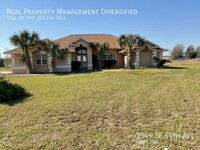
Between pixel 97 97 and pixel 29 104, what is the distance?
2941mm

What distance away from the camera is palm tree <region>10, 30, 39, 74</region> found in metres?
22.4

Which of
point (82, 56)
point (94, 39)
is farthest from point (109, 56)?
point (94, 39)

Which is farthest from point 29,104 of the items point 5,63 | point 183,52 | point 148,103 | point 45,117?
point 183,52

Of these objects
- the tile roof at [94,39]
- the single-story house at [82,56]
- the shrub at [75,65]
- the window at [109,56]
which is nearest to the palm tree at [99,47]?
the single-story house at [82,56]

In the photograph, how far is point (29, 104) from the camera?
7816 mm

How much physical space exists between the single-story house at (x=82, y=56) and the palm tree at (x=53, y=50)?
94 cm

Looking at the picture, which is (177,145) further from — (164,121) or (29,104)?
(29,104)

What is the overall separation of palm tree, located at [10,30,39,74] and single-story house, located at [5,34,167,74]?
143 centimetres

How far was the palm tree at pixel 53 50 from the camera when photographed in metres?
23.2

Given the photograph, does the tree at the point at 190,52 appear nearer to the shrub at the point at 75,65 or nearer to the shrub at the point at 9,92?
the shrub at the point at 75,65

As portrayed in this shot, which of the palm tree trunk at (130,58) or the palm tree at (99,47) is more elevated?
the palm tree at (99,47)

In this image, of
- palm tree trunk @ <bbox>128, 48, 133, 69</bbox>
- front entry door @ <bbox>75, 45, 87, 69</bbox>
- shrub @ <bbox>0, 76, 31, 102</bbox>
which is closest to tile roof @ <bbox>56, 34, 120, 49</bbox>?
front entry door @ <bbox>75, 45, 87, 69</bbox>

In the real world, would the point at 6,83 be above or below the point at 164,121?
above

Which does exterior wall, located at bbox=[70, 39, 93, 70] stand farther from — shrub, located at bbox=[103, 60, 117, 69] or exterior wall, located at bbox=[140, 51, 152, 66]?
exterior wall, located at bbox=[140, 51, 152, 66]
